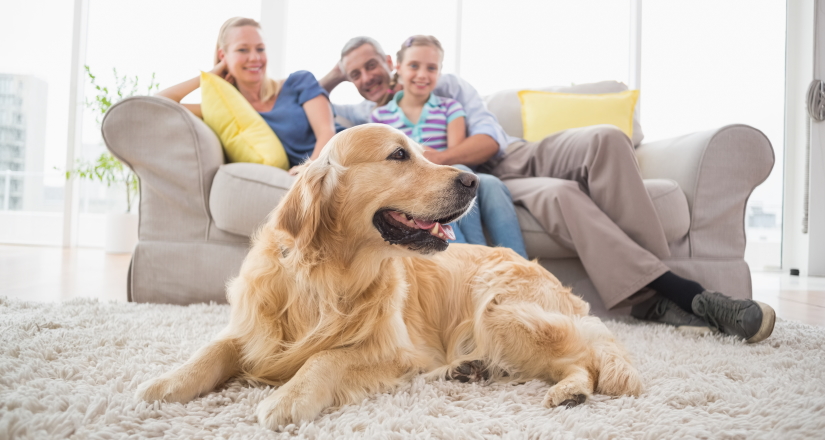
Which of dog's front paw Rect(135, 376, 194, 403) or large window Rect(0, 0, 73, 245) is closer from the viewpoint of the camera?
dog's front paw Rect(135, 376, 194, 403)

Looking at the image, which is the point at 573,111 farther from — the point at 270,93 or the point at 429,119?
the point at 270,93

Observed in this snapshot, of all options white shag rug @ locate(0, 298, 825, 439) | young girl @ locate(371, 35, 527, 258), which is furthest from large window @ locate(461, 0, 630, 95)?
white shag rug @ locate(0, 298, 825, 439)

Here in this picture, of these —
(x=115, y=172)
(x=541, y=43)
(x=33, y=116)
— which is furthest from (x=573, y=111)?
(x=33, y=116)

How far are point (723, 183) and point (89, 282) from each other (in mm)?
3635

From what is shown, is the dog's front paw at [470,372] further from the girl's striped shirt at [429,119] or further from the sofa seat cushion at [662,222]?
the girl's striped shirt at [429,119]

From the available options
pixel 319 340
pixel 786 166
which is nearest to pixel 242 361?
pixel 319 340

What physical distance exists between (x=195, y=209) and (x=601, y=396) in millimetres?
1999

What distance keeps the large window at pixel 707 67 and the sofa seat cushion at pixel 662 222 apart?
3650 millimetres

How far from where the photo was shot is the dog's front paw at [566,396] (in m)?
1.10

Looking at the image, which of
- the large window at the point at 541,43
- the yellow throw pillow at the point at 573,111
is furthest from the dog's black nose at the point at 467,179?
the large window at the point at 541,43

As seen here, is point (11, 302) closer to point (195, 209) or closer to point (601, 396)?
point (195, 209)

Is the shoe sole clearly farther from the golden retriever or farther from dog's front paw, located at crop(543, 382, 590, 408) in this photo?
dog's front paw, located at crop(543, 382, 590, 408)

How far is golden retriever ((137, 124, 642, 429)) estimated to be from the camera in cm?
118

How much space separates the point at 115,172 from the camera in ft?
17.1
